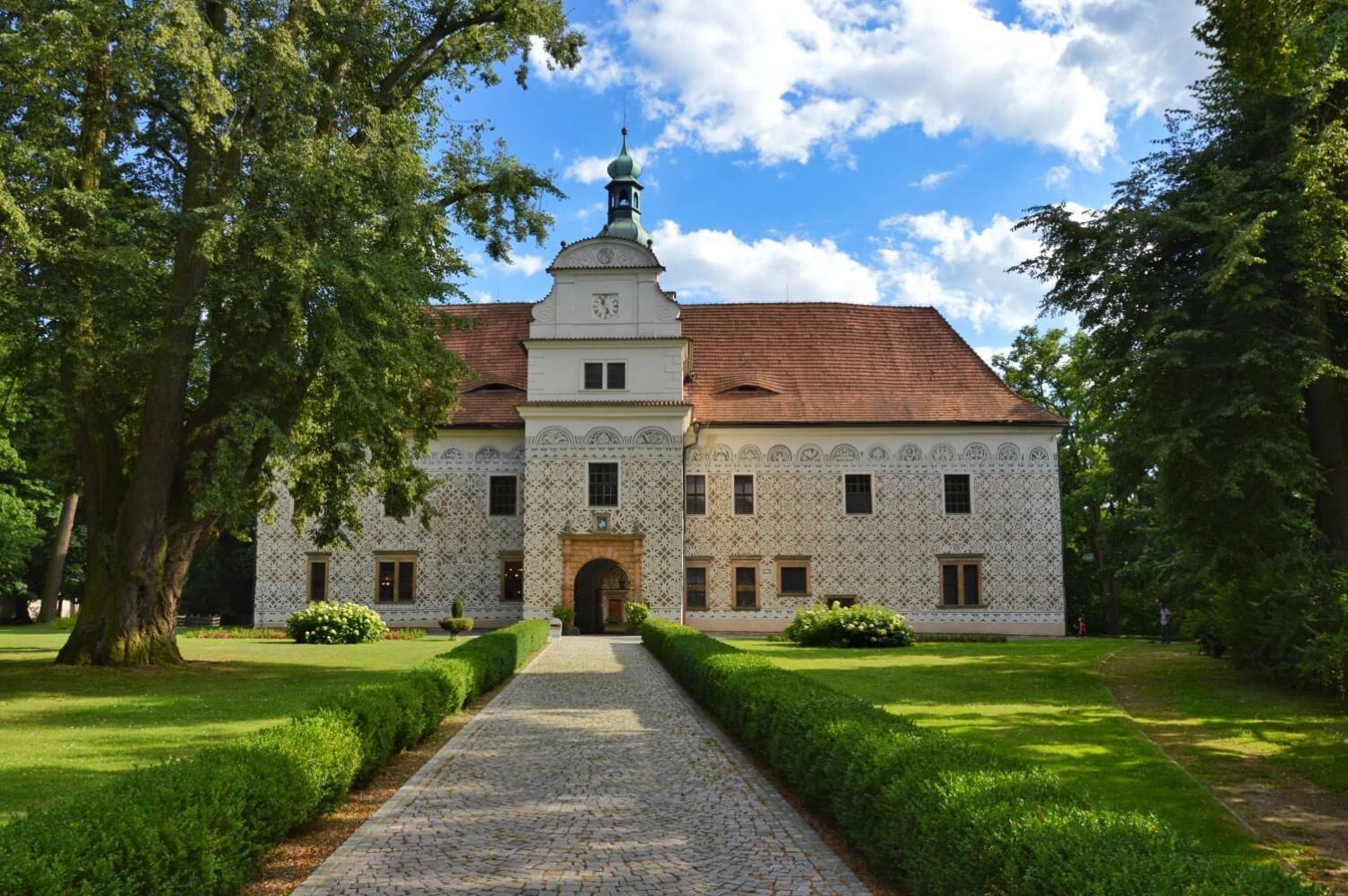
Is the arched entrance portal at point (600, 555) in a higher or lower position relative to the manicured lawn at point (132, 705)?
higher

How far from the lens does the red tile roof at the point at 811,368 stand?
35.4m

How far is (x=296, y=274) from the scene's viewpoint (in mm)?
14750

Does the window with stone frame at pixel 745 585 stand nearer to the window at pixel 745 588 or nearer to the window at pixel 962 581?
the window at pixel 745 588

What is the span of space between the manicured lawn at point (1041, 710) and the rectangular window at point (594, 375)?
11.2 m

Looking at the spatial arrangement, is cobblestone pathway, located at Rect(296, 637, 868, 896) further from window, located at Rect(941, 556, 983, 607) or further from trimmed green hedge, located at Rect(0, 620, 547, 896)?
window, located at Rect(941, 556, 983, 607)

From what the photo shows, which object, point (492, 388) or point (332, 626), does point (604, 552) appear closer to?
point (492, 388)

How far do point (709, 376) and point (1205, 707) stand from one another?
2482 cm

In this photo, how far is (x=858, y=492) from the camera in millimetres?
35000

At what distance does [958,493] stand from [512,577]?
15.8 meters

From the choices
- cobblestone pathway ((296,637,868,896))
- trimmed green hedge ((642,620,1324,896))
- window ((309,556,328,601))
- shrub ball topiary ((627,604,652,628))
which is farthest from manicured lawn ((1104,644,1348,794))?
window ((309,556,328,601))

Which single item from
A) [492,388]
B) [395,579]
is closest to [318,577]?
[395,579]

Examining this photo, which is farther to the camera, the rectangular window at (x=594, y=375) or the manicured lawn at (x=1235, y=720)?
the rectangular window at (x=594, y=375)

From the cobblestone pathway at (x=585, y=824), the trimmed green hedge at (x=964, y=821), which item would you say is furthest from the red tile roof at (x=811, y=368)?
the trimmed green hedge at (x=964, y=821)

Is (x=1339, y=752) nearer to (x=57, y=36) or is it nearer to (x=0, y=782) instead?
(x=0, y=782)
